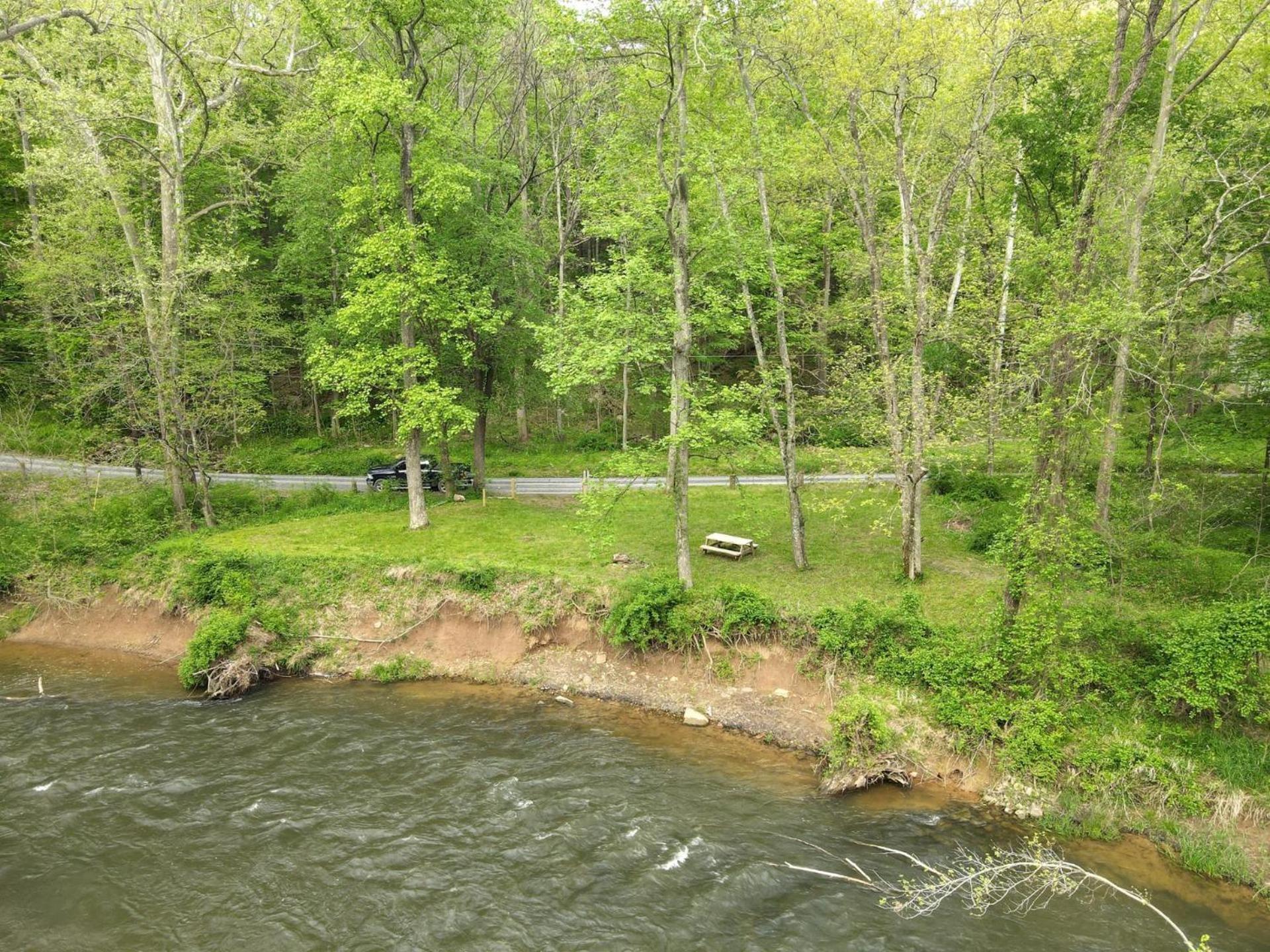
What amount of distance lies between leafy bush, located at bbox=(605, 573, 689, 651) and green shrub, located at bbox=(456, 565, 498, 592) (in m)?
4.33

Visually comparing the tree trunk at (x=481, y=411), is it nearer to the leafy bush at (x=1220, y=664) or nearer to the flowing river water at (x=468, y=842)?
the flowing river water at (x=468, y=842)

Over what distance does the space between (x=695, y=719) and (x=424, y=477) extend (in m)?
19.2

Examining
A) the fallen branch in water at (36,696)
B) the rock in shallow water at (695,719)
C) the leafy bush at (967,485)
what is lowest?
the rock in shallow water at (695,719)

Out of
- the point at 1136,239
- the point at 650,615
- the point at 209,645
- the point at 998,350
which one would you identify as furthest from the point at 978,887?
the point at 209,645

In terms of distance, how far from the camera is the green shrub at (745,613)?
17297 mm

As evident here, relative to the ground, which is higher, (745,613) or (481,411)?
(481,411)

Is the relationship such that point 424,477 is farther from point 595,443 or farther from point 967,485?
point 967,485

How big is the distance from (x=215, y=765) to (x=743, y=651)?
12629 millimetres

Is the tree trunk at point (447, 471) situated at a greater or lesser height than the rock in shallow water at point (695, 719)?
greater

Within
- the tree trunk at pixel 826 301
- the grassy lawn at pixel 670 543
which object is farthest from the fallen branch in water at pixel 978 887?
the tree trunk at pixel 826 301

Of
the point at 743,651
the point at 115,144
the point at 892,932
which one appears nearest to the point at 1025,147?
the point at 743,651

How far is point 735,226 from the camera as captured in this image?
19.1m

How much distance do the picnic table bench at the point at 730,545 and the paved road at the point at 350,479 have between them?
623 cm

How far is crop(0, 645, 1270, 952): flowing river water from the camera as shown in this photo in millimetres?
10438
